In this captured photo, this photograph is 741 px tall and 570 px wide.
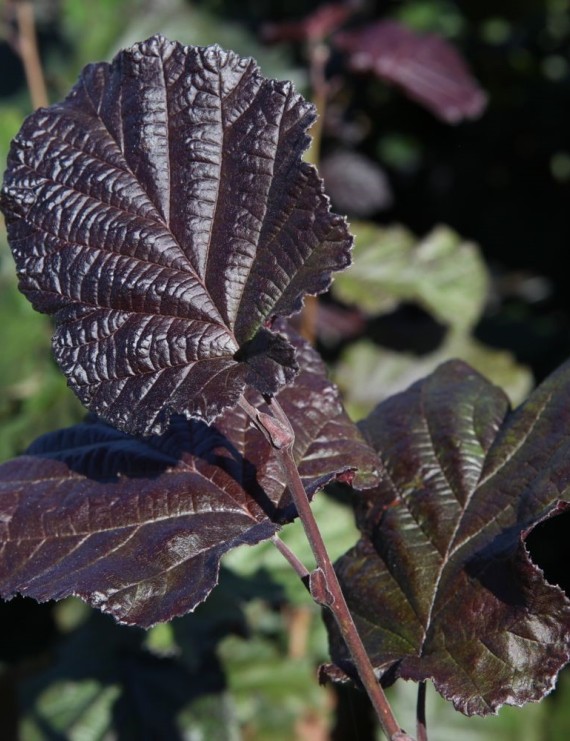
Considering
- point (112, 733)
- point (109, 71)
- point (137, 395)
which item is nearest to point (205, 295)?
point (137, 395)

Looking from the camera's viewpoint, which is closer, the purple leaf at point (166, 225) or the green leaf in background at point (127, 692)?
the purple leaf at point (166, 225)

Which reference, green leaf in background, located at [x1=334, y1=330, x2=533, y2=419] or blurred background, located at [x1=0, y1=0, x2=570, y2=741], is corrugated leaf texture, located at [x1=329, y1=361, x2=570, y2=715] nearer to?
blurred background, located at [x1=0, y1=0, x2=570, y2=741]

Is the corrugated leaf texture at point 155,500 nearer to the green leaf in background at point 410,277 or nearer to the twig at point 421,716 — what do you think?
the twig at point 421,716

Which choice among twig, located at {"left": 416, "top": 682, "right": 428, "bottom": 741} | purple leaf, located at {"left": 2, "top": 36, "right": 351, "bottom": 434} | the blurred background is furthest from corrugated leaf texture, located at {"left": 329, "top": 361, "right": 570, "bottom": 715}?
the blurred background

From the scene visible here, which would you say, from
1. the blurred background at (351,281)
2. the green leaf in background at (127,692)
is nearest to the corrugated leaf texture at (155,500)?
the blurred background at (351,281)

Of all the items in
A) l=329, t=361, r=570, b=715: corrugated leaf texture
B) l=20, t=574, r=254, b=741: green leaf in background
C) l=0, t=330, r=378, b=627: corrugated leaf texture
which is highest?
l=0, t=330, r=378, b=627: corrugated leaf texture

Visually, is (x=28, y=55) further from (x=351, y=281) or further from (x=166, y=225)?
(x=166, y=225)

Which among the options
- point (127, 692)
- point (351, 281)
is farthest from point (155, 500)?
point (351, 281)

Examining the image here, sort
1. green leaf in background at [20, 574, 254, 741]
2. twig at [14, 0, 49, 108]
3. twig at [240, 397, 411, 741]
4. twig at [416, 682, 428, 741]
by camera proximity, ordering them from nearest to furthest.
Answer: twig at [240, 397, 411, 741], twig at [416, 682, 428, 741], green leaf in background at [20, 574, 254, 741], twig at [14, 0, 49, 108]
